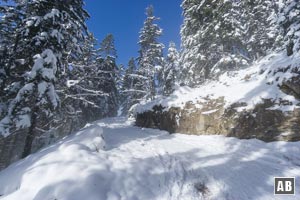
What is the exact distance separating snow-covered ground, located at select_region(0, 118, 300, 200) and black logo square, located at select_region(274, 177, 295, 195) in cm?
16

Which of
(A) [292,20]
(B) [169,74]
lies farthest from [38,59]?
(B) [169,74]

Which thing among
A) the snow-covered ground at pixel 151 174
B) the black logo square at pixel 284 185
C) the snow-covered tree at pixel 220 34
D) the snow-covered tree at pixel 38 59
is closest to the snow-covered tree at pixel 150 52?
the snow-covered tree at pixel 220 34

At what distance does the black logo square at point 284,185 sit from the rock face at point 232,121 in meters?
3.58

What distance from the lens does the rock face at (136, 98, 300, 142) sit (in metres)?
11.6

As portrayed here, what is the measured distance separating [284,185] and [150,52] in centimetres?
2603

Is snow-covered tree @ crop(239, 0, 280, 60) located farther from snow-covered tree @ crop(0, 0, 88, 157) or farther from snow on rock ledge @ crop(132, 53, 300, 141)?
snow-covered tree @ crop(0, 0, 88, 157)

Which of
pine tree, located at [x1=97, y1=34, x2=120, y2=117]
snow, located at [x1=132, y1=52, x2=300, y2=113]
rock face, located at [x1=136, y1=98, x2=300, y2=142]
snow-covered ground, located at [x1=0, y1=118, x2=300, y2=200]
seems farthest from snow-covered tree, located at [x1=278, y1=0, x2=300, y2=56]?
pine tree, located at [x1=97, y1=34, x2=120, y2=117]

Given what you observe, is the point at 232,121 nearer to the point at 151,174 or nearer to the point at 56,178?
the point at 151,174

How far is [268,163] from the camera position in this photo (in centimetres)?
969

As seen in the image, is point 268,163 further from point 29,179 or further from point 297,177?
point 29,179

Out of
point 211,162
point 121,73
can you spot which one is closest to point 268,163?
point 211,162

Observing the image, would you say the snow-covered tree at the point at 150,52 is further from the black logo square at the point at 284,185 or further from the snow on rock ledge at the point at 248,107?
the black logo square at the point at 284,185

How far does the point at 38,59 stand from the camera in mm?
12961

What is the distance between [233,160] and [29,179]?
24.6 feet
